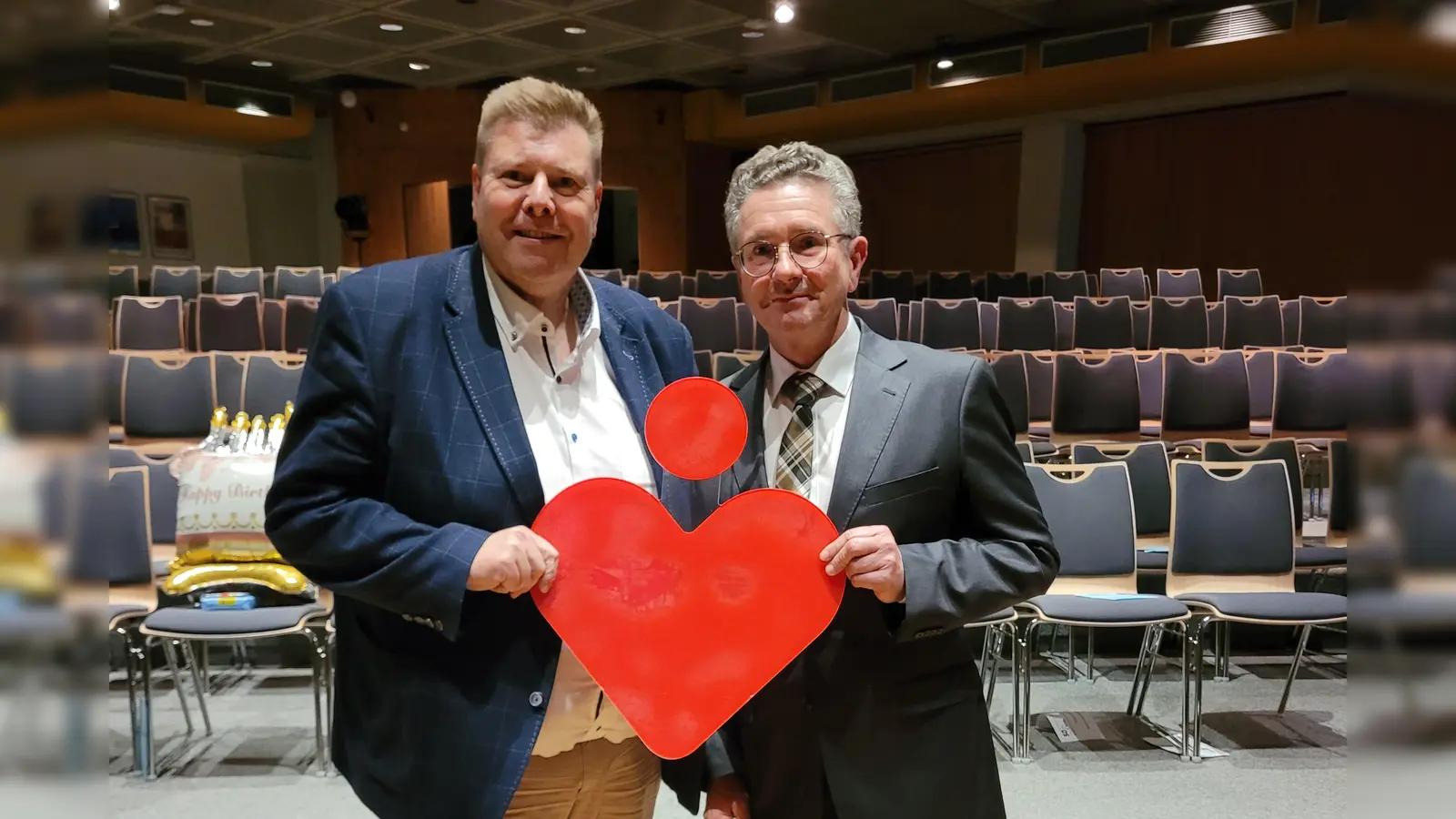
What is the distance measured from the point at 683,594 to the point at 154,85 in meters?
11.7

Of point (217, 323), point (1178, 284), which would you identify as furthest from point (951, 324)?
point (217, 323)

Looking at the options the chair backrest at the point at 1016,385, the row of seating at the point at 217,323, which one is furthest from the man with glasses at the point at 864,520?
the row of seating at the point at 217,323

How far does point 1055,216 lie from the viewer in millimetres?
10609

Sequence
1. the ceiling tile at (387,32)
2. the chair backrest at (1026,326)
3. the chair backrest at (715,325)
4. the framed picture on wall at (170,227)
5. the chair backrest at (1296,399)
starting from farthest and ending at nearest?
the framed picture on wall at (170,227) → the ceiling tile at (387,32) → the chair backrest at (1026,326) → the chair backrest at (715,325) → the chair backrest at (1296,399)

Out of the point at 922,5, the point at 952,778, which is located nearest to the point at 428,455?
the point at 952,778

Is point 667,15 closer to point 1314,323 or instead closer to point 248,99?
point 248,99

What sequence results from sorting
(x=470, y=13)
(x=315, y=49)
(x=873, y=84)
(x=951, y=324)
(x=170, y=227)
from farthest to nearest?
(x=170, y=227)
(x=873, y=84)
(x=315, y=49)
(x=470, y=13)
(x=951, y=324)

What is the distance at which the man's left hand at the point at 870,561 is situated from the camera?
95 cm

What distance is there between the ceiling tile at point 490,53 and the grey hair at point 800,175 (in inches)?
354

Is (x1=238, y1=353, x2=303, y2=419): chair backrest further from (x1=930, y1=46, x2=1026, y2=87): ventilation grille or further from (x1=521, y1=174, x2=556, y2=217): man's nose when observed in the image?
(x1=930, y1=46, x2=1026, y2=87): ventilation grille

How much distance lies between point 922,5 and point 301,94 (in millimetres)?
7812

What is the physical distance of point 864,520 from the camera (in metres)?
1.03

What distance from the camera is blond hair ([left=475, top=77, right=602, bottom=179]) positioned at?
1003 mm

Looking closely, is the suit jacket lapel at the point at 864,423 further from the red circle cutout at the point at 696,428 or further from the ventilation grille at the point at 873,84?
the ventilation grille at the point at 873,84
